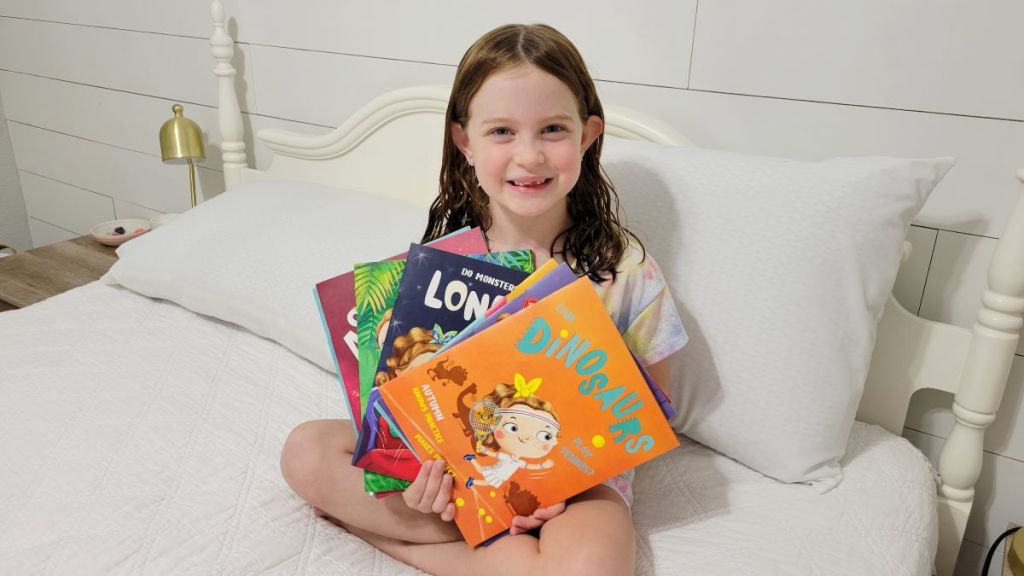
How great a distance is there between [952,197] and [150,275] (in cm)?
137

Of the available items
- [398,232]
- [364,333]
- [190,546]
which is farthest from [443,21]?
[190,546]

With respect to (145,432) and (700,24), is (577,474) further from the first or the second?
(700,24)

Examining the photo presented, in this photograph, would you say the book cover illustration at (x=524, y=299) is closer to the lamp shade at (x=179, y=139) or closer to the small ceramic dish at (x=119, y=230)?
the lamp shade at (x=179, y=139)

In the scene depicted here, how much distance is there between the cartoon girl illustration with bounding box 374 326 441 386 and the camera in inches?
34.8

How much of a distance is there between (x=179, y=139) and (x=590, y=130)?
1.30m

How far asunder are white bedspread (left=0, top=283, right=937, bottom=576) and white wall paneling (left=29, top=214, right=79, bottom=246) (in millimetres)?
1528

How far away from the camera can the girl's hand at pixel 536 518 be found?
0.88 metres

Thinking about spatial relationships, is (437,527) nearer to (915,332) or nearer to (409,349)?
(409,349)

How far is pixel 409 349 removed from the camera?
89 centimetres

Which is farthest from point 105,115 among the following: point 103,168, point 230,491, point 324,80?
point 230,491

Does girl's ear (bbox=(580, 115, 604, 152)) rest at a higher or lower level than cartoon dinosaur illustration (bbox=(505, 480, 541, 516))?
higher

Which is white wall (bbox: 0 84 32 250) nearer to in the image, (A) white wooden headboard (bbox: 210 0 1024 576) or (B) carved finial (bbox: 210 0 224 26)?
(B) carved finial (bbox: 210 0 224 26)

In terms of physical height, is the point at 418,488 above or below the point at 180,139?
below

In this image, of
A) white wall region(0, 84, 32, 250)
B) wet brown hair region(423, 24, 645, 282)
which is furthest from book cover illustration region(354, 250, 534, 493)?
white wall region(0, 84, 32, 250)
